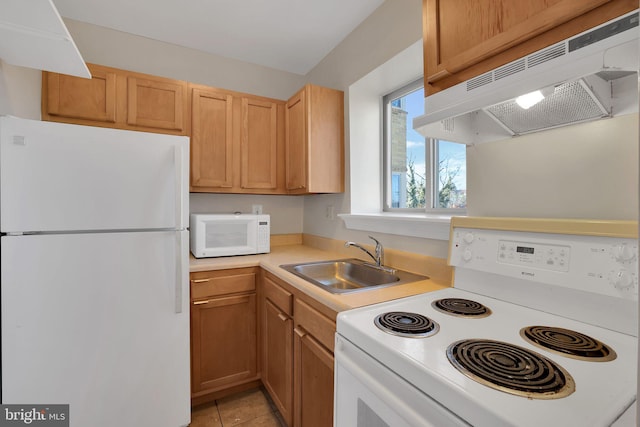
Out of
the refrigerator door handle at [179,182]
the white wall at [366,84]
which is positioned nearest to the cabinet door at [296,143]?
the white wall at [366,84]

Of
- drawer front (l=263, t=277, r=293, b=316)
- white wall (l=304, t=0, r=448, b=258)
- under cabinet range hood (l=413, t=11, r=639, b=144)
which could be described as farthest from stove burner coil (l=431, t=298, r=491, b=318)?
drawer front (l=263, t=277, r=293, b=316)

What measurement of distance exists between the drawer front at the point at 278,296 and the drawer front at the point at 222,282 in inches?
5.6

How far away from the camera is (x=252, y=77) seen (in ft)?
8.61

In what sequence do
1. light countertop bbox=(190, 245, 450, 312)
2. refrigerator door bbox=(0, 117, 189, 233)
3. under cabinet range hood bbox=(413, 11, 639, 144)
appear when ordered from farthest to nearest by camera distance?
1. refrigerator door bbox=(0, 117, 189, 233)
2. light countertop bbox=(190, 245, 450, 312)
3. under cabinet range hood bbox=(413, 11, 639, 144)

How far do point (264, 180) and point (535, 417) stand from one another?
7.14 feet

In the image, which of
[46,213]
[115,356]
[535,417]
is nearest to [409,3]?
[535,417]

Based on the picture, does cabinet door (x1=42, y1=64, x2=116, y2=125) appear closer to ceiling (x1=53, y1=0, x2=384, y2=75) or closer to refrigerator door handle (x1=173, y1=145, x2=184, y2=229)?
ceiling (x1=53, y1=0, x2=384, y2=75)

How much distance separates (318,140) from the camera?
2105mm

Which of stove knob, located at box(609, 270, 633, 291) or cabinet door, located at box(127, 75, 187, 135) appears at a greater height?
cabinet door, located at box(127, 75, 187, 135)

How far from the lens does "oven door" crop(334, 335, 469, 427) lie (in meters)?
0.60

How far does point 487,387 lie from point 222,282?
1.59 metres

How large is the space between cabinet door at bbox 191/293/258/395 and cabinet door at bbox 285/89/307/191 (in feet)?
3.06

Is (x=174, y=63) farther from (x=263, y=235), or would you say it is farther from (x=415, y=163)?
(x=415, y=163)
